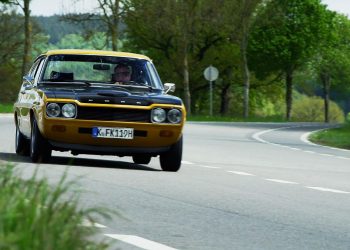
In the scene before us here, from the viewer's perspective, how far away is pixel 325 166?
20.1m

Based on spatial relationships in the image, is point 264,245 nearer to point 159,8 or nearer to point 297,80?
point 159,8

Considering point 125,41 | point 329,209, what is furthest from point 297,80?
point 329,209

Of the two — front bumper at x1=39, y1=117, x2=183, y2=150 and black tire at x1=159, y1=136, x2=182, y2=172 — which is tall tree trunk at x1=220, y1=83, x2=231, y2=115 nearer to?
black tire at x1=159, y1=136, x2=182, y2=172

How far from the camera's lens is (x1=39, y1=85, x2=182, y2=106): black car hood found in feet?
50.7

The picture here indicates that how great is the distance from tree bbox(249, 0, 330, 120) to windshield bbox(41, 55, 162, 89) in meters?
70.6

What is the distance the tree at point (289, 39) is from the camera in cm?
8881

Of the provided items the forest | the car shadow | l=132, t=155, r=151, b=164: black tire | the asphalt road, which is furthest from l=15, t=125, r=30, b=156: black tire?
the forest

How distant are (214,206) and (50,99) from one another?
4.83 meters

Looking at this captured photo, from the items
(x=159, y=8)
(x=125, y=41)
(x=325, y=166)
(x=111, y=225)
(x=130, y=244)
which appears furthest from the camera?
(x=125, y=41)

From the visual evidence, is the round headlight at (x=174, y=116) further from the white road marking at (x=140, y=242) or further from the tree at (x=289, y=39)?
the tree at (x=289, y=39)

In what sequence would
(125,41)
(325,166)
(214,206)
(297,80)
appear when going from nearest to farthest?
(214,206), (325,166), (125,41), (297,80)

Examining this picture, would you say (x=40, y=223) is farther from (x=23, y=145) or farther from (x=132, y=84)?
(x=23, y=145)

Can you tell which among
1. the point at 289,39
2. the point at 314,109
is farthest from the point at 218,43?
the point at 314,109

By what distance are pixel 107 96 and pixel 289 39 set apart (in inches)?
2923
